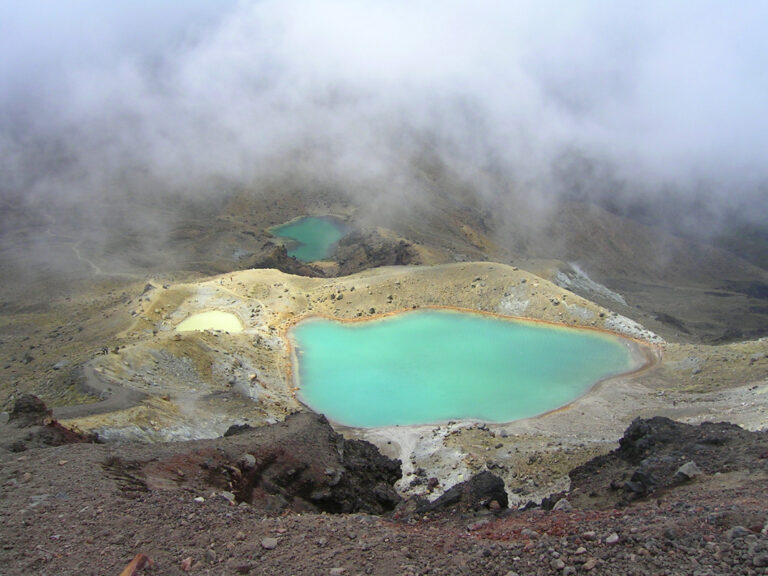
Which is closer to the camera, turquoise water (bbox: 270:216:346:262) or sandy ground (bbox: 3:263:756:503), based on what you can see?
sandy ground (bbox: 3:263:756:503)

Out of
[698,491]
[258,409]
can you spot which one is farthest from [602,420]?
[258,409]

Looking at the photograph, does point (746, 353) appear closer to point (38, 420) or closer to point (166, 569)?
point (166, 569)

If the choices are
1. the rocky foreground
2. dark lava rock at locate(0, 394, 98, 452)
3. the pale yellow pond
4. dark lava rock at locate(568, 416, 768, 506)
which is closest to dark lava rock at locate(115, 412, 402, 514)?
the rocky foreground

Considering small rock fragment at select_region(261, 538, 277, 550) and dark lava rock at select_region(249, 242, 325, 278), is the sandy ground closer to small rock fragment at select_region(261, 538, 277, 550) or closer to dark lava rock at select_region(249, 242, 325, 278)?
small rock fragment at select_region(261, 538, 277, 550)

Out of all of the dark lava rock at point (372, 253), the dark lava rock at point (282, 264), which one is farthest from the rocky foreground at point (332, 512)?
the dark lava rock at point (282, 264)

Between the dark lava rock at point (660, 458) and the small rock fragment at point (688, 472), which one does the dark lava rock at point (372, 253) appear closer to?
the dark lava rock at point (660, 458)
